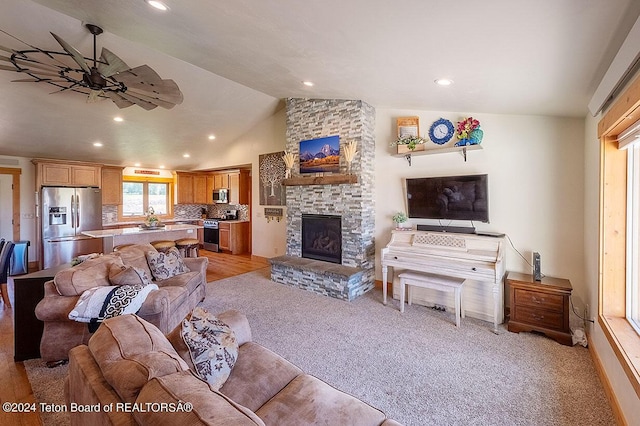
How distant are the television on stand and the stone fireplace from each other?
751 millimetres

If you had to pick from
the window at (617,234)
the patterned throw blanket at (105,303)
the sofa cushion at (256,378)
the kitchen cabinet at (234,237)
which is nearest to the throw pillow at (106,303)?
the patterned throw blanket at (105,303)

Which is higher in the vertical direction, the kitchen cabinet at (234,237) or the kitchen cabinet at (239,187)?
the kitchen cabinet at (239,187)

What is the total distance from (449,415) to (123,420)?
1.92 metres

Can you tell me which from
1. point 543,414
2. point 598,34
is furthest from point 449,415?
point 598,34

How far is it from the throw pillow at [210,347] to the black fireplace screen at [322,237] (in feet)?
10.1

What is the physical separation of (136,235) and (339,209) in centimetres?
362

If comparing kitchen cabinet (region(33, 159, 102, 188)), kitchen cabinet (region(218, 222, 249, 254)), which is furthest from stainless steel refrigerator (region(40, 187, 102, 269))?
kitchen cabinet (region(218, 222, 249, 254))

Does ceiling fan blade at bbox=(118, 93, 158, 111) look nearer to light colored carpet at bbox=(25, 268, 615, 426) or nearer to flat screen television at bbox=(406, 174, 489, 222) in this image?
light colored carpet at bbox=(25, 268, 615, 426)

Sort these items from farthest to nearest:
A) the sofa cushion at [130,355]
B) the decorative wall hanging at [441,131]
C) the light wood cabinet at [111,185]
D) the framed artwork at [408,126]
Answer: the light wood cabinet at [111,185] < the framed artwork at [408,126] < the decorative wall hanging at [441,131] < the sofa cushion at [130,355]

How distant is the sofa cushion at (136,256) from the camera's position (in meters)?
3.22

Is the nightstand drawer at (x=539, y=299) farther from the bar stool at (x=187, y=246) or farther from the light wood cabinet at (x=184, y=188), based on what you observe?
the light wood cabinet at (x=184, y=188)

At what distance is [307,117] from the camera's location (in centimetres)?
492

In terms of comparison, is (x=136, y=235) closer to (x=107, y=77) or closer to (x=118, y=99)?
(x=118, y=99)

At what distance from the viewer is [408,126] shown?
13.4 ft
